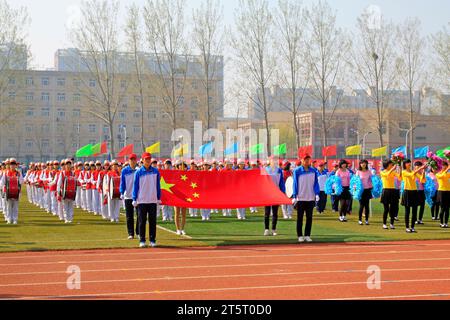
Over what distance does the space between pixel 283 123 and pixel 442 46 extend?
58.6 m

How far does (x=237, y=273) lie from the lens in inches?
467

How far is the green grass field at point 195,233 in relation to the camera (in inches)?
652

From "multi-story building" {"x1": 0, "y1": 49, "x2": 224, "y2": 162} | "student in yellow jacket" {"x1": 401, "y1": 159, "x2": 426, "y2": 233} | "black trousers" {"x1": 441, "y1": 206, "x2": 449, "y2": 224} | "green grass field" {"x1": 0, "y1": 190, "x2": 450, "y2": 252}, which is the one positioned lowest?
"green grass field" {"x1": 0, "y1": 190, "x2": 450, "y2": 252}

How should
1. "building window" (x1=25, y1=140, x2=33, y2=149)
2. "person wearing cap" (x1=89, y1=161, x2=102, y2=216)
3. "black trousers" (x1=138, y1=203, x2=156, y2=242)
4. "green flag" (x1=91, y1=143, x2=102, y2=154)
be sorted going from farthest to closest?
"building window" (x1=25, y1=140, x2=33, y2=149)
"green flag" (x1=91, y1=143, x2=102, y2=154)
"person wearing cap" (x1=89, y1=161, x2=102, y2=216)
"black trousers" (x1=138, y1=203, x2=156, y2=242)

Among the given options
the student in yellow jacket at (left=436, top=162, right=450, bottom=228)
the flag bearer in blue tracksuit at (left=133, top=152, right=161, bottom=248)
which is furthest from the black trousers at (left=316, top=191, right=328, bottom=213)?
the flag bearer in blue tracksuit at (left=133, top=152, right=161, bottom=248)

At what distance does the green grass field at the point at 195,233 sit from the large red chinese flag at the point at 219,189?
891 millimetres

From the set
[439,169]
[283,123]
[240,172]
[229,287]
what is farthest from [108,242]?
[283,123]

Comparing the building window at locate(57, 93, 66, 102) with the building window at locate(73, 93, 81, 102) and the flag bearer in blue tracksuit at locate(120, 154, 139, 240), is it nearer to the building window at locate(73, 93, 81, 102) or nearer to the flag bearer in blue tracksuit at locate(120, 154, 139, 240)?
the building window at locate(73, 93, 81, 102)

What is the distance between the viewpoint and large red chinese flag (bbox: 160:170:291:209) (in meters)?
18.3

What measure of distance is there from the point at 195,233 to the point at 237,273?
734 cm

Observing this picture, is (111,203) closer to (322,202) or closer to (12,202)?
(12,202)

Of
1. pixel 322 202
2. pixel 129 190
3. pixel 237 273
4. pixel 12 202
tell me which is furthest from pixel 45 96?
pixel 237 273

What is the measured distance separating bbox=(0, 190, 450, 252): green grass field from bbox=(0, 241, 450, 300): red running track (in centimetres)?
124

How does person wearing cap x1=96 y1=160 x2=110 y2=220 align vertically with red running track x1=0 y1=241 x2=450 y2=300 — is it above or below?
above
